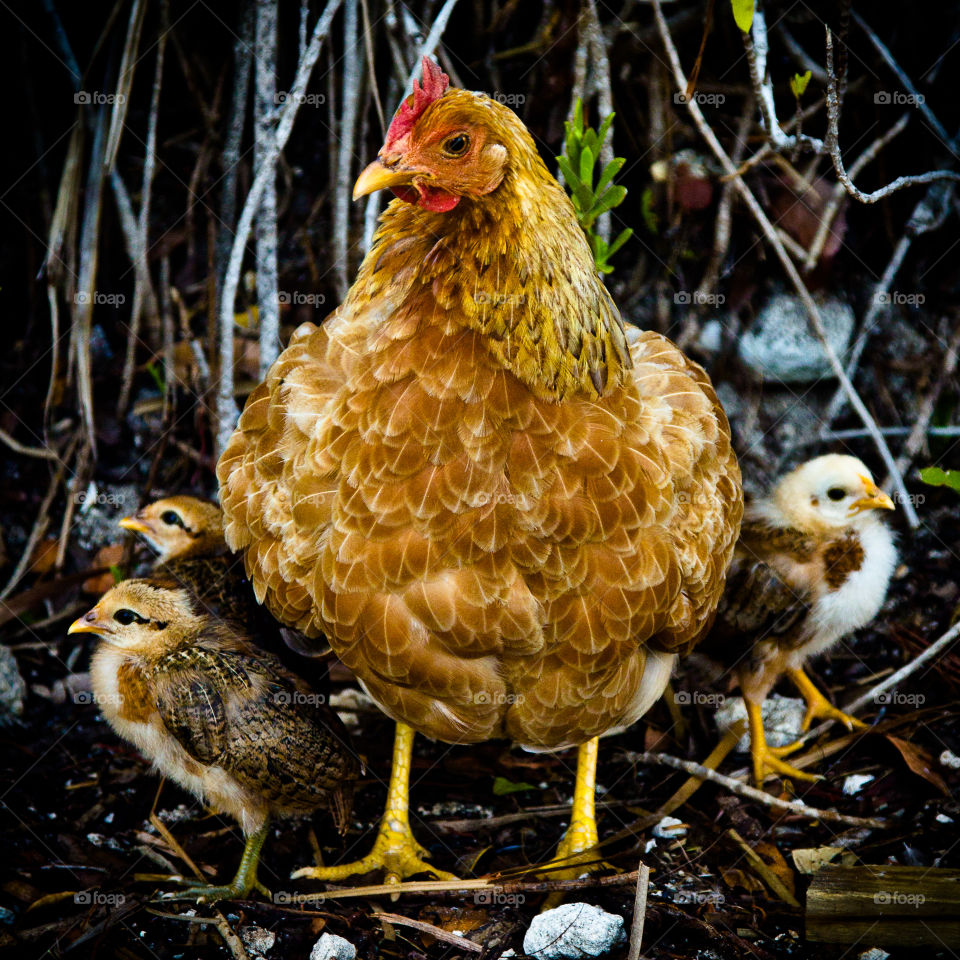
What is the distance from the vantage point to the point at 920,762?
302 centimetres

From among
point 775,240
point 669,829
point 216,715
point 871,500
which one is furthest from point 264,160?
point 669,829

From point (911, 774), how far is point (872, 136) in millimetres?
2687

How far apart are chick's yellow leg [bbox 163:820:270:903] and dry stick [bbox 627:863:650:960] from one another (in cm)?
104

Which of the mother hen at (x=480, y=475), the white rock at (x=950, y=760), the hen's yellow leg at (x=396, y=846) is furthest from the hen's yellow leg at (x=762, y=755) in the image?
the hen's yellow leg at (x=396, y=846)

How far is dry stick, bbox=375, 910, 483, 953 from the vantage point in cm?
253

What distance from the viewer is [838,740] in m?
3.29

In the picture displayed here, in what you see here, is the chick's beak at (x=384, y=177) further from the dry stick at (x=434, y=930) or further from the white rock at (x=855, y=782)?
the white rock at (x=855, y=782)

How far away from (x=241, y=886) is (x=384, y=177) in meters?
1.96

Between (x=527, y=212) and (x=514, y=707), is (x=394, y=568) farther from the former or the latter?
(x=527, y=212)

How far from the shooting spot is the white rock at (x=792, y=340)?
4176mm

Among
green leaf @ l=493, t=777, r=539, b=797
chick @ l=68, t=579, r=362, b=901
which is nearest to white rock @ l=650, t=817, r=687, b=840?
green leaf @ l=493, t=777, r=539, b=797

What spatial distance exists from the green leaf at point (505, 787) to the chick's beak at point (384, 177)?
192 cm

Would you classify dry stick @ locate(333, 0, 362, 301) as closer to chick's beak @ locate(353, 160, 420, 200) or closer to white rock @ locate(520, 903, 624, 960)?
chick's beak @ locate(353, 160, 420, 200)

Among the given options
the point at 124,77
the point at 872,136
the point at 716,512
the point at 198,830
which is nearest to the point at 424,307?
the point at 716,512
